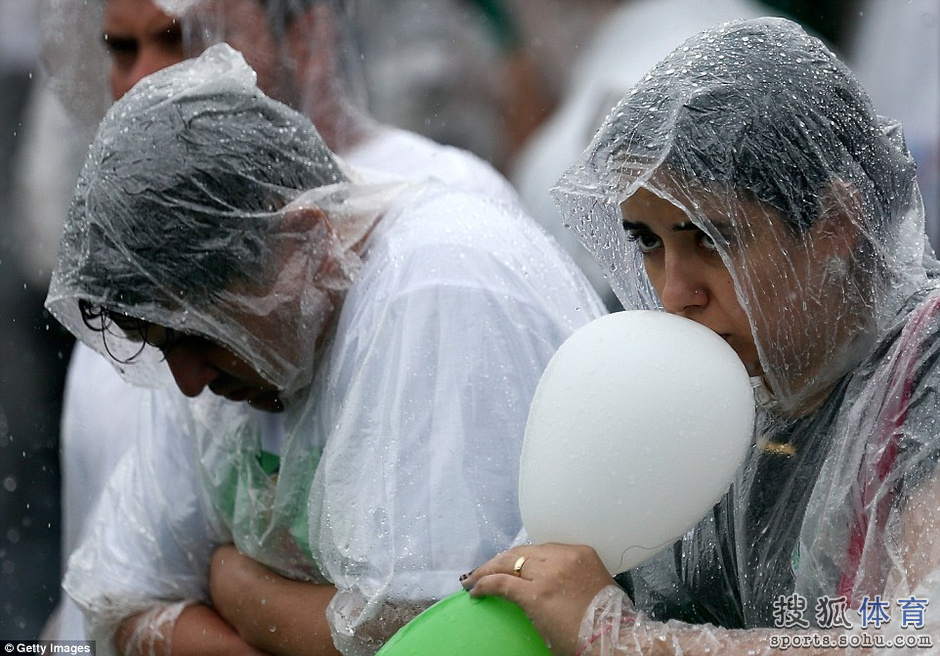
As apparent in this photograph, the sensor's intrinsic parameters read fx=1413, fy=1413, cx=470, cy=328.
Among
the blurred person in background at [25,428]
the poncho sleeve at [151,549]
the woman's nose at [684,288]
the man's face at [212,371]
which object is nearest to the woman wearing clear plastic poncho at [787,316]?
the woman's nose at [684,288]

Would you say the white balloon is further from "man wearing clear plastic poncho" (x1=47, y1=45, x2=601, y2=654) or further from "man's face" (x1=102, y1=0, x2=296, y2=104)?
"man's face" (x1=102, y1=0, x2=296, y2=104)

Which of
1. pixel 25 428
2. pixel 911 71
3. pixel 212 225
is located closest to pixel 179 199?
pixel 212 225

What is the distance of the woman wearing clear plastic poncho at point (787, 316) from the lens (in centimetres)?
154

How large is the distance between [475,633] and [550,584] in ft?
0.32

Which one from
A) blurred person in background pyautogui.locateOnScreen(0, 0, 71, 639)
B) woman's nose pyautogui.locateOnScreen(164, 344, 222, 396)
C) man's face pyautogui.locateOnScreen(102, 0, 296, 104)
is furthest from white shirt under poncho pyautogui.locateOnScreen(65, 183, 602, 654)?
blurred person in background pyautogui.locateOnScreen(0, 0, 71, 639)

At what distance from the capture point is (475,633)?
155cm

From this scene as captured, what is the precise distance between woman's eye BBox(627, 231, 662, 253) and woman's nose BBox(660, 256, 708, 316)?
59 mm

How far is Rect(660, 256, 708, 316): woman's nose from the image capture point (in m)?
1.67

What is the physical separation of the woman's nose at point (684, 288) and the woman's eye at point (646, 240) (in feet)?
0.19

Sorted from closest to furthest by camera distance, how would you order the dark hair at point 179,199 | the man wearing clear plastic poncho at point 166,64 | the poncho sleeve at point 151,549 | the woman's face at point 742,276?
the woman's face at point 742,276
the dark hair at point 179,199
the poncho sleeve at point 151,549
the man wearing clear plastic poncho at point 166,64

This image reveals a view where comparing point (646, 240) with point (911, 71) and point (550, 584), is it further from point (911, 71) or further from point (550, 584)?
point (911, 71)

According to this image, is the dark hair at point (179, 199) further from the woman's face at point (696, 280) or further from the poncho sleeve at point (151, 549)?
the woman's face at point (696, 280)

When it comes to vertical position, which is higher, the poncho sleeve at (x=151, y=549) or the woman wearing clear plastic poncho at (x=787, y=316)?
the woman wearing clear plastic poncho at (x=787, y=316)

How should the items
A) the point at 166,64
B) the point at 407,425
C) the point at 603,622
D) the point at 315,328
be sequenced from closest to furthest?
the point at 603,622, the point at 407,425, the point at 315,328, the point at 166,64
